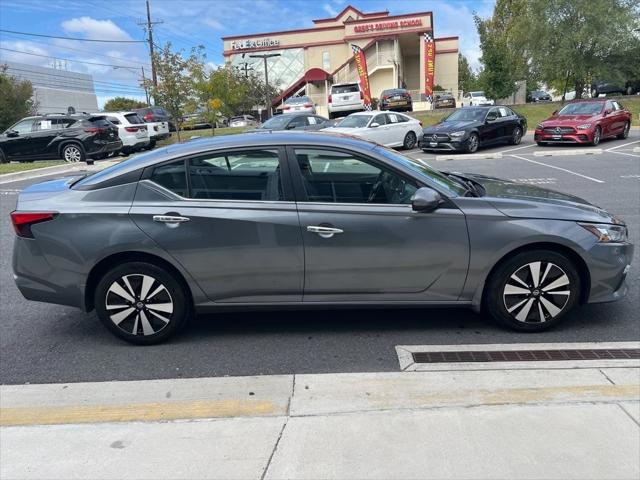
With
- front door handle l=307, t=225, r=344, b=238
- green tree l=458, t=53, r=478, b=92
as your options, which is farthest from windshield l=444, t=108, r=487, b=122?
green tree l=458, t=53, r=478, b=92

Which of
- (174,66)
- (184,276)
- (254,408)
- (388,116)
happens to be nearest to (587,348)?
(254,408)

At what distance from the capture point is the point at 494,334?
4.12 meters

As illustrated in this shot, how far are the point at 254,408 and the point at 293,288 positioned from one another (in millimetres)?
1033

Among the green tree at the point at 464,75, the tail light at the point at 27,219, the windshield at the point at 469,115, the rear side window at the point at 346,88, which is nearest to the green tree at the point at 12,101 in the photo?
the rear side window at the point at 346,88

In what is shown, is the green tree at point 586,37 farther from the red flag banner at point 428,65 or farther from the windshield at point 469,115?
the windshield at point 469,115

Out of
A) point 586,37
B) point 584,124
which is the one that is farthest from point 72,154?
point 586,37

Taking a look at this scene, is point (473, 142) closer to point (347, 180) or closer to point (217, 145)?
point (347, 180)

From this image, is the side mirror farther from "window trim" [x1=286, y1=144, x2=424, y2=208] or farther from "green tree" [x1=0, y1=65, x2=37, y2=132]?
"green tree" [x1=0, y1=65, x2=37, y2=132]

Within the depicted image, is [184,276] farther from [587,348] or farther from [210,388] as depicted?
[587,348]

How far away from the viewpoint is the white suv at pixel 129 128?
65.0ft

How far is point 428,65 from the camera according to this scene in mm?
44938

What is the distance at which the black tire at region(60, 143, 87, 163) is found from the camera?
58.0ft

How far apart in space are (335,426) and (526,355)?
160cm

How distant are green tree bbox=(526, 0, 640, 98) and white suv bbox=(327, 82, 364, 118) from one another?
10.5 meters
